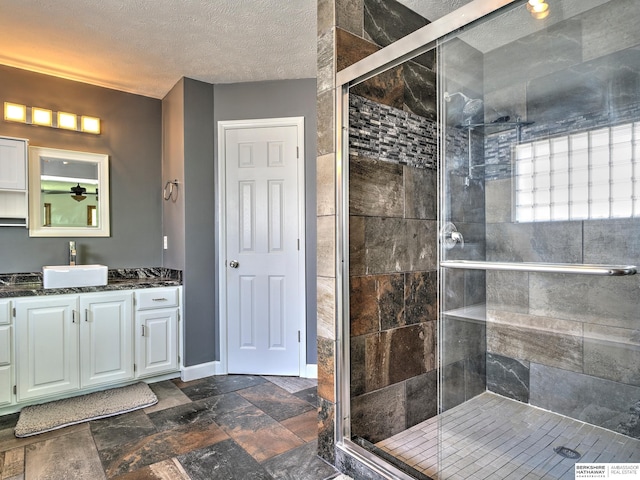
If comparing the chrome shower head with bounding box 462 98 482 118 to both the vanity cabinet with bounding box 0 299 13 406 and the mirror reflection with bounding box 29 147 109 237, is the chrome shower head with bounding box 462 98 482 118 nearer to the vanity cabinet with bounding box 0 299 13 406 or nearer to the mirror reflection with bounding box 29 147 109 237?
the mirror reflection with bounding box 29 147 109 237

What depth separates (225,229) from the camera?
322 cm

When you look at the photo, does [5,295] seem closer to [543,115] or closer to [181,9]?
[181,9]

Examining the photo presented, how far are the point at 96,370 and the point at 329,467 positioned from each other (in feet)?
6.13

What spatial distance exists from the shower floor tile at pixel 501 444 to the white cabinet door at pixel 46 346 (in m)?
2.15

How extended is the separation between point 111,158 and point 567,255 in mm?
3458

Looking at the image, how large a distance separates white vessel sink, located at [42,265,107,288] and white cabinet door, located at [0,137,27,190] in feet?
2.15

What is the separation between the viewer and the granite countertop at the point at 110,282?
2.51m

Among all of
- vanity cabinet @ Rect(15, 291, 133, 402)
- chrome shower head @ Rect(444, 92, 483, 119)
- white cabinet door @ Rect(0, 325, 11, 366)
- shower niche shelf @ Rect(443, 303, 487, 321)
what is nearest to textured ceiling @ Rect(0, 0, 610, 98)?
chrome shower head @ Rect(444, 92, 483, 119)

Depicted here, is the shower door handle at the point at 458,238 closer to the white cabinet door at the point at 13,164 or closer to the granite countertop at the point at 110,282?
the granite countertop at the point at 110,282

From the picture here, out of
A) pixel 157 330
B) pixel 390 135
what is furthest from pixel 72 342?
pixel 390 135

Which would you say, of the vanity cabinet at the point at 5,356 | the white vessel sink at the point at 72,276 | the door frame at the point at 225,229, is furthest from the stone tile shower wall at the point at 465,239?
the vanity cabinet at the point at 5,356

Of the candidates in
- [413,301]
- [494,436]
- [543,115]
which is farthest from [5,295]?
[543,115]

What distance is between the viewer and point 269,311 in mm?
3180

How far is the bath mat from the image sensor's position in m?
2.25
